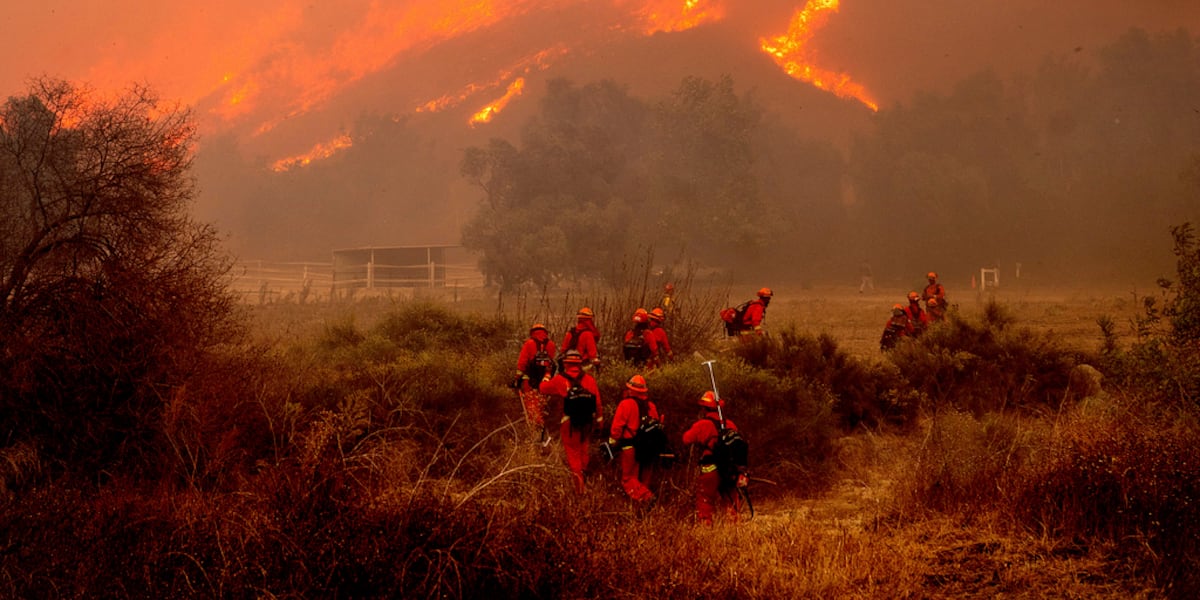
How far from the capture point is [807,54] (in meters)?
168

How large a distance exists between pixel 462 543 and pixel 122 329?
7.02 metres

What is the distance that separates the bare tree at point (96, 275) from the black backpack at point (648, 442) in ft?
19.2

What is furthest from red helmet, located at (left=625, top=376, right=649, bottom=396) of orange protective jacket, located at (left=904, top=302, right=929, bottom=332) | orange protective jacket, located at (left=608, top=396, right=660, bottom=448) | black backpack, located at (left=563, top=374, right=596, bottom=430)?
orange protective jacket, located at (left=904, top=302, right=929, bottom=332)

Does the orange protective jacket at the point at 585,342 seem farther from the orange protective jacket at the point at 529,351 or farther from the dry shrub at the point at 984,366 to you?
the dry shrub at the point at 984,366

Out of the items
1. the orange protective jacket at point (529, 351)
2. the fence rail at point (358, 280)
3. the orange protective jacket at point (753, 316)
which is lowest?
the orange protective jacket at point (529, 351)

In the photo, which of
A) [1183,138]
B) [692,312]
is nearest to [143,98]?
[692,312]

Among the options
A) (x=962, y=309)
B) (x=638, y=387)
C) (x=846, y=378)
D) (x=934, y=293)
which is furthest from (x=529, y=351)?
(x=962, y=309)

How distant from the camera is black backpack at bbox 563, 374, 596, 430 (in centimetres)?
1042

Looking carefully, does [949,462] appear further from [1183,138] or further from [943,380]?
[1183,138]

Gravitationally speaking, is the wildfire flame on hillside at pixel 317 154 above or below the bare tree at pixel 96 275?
above

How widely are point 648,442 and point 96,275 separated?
7406 millimetres

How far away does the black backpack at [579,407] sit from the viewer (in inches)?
410

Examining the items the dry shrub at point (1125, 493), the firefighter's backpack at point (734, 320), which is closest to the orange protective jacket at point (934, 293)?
the firefighter's backpack at point (734, 320)

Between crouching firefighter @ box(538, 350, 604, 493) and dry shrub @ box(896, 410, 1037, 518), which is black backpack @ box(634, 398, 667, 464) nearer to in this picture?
crouching firefighter @ box(538, 350, 604, 493)
